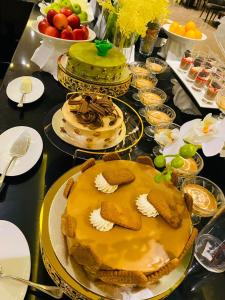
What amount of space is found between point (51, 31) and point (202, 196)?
1.09 m

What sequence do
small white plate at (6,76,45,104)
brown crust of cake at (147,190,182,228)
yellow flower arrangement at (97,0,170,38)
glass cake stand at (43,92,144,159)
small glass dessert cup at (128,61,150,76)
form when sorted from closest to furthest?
brown crust of cake at (147,190,182,228) < glass cake stand at (43,92,144,159) < small white plate at (6,76,45,104) < yellow flower arrangement at (97,0,170,38) < small glass dessert cup at (128,61,150,76)

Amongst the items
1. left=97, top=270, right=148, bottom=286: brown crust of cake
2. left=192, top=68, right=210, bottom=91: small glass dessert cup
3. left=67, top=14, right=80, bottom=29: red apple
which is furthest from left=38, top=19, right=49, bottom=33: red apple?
left=97, top=270, right=148, bottom=286: brown crust of cake

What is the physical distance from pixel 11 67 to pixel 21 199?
894 mm

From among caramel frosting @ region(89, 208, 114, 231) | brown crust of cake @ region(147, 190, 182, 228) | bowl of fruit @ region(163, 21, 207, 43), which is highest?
bowl of fruit @ region(163, 21, 207, 43)

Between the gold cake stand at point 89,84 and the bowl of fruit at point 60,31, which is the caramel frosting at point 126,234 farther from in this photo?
the bowl of fruit at point 60,31

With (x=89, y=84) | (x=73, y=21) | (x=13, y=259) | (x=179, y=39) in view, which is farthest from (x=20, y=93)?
(x=179, y=39)

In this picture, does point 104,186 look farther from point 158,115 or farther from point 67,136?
point 158,115

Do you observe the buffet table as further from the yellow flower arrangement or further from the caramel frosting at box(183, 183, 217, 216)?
the yellow flower arrangement

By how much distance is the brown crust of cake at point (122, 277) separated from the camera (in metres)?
0.55

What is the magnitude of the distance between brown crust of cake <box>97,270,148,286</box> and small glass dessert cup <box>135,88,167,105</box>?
3.12 feet

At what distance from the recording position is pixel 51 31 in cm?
144

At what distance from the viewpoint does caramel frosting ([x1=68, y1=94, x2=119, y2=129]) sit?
0.97 meters

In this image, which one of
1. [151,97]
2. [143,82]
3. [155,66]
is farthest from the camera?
[155,66]

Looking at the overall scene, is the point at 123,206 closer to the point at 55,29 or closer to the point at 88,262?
the point at 88,262
